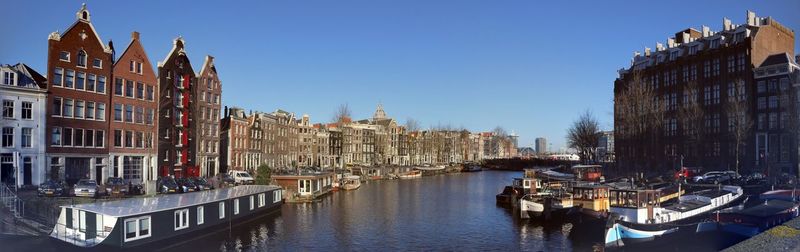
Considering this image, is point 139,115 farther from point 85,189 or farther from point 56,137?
point 56,137

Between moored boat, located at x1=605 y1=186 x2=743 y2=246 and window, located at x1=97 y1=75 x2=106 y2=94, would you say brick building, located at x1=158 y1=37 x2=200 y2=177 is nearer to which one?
window, located at x1=97 y1=75 x2=106 y2=94

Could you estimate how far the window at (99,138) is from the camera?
1227 inches

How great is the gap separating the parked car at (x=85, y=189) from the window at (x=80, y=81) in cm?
525

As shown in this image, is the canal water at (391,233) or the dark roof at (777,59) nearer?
the canal water at (391,233)

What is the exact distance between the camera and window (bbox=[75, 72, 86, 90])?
1150 inches

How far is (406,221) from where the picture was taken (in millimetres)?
37219

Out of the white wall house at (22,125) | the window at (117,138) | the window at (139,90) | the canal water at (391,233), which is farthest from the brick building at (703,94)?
the white wall house at (22,125)

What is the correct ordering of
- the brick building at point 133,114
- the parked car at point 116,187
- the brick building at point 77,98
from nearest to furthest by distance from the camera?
1. the brick building at point 77,98
2. the parked car at point 116,187
3. the brick building at point 133,114

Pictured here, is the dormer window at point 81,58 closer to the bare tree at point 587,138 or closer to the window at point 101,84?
the window at point 101,84

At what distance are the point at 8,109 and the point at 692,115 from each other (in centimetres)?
6004

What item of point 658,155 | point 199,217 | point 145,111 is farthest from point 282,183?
point 658,155

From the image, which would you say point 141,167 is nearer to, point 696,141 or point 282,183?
point 282,183

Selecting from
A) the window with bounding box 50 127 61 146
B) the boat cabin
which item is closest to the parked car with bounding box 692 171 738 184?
the boat cabin

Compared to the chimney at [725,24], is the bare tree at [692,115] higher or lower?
lower
